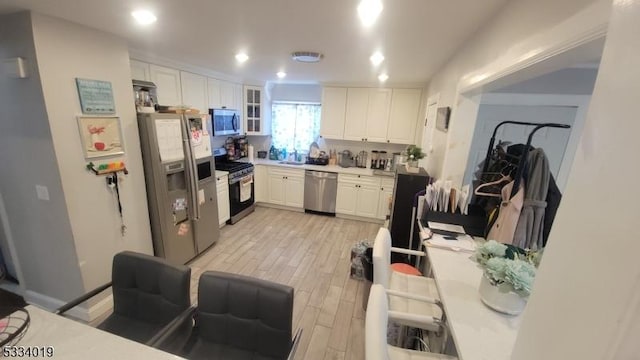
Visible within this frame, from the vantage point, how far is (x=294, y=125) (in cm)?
504

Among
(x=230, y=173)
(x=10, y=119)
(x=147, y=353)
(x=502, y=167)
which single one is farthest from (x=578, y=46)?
(x=230, y=173)

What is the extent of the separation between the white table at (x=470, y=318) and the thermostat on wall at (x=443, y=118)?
1247mm

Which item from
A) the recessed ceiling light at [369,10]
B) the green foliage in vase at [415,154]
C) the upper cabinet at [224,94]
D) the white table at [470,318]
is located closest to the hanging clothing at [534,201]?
the white table at [470,318]

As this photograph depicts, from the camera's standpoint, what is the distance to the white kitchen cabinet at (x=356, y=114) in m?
4.32

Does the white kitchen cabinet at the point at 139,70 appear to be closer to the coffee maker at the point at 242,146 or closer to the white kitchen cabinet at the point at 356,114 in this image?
the coffee maker at the point at 242,146

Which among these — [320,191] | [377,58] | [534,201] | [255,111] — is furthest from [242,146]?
[534,201]

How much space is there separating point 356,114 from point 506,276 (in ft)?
12.0

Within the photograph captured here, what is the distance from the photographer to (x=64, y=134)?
1856 millimetres

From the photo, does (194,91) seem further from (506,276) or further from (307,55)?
(506,276)

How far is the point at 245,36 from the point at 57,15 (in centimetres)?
123

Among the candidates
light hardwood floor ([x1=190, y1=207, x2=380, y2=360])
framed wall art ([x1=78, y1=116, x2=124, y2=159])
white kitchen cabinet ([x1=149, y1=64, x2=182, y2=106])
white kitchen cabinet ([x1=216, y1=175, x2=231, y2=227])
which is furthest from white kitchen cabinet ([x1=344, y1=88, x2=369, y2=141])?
framed wall art ([x1=78, y1=116, x2=124, y2=159])

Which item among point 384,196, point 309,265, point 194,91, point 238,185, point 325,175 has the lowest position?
point 309,265

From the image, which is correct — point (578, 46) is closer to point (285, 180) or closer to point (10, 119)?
point (10, 119)

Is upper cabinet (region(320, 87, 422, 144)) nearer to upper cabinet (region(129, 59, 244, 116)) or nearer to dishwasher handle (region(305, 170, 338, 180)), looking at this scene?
dishwasher handle (region(305, 170, 338, 180))
